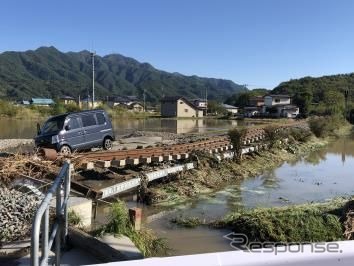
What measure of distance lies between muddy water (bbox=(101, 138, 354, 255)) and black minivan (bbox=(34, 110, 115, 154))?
3576 mm

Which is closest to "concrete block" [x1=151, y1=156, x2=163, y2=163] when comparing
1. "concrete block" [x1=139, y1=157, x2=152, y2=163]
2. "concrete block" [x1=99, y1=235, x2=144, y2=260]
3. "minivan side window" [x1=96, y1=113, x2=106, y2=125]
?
"concrete block" [x1=139, y1=157, x2=152, y2=163]

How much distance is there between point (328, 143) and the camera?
39406 millimetres

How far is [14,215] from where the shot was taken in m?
6.81

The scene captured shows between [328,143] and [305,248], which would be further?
[328,143]

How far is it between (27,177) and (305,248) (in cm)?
739

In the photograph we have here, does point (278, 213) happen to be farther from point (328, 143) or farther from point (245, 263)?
point (328, 143)

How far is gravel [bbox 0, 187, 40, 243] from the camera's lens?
259 inches

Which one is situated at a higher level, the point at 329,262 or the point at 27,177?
the point at 329,262

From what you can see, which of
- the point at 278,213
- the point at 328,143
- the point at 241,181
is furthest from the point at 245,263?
the point at 328,143

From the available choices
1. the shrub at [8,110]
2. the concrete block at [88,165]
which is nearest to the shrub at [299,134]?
the concrete block at [88,165]

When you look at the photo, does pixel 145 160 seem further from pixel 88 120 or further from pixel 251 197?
pixel 251 197

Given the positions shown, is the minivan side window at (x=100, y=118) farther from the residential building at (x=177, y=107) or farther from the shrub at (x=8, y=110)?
the residential building at (x=177, y=107)

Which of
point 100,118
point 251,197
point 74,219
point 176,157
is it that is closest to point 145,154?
point 176,157

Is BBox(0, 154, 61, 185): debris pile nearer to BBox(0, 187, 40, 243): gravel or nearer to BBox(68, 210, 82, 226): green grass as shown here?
BBox(0, 187, 40, 243): gravel
